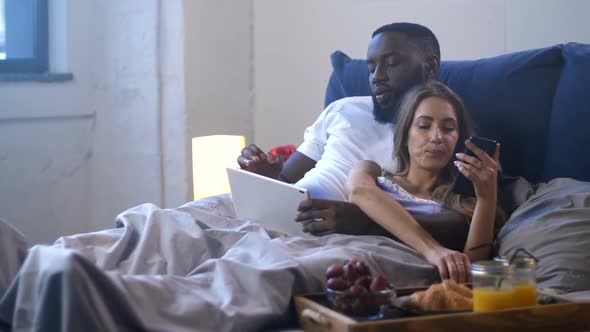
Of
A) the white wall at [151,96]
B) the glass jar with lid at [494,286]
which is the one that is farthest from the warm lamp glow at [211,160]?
the glass jar with lid at [494,286]

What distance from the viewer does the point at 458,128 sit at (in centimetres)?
211

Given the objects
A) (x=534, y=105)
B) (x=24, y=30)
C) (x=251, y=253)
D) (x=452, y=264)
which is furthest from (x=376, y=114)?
(x=24, y=30)

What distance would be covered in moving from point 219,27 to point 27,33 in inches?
30.8

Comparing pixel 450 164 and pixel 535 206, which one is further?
pixel 450 164

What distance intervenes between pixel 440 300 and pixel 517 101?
0.91 metres

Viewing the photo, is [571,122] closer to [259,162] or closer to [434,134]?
[434,134]

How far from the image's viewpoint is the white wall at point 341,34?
2596 millimetres

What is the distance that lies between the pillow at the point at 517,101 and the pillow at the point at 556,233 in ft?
0.58

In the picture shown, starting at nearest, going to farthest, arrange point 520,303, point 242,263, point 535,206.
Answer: point 520,303, point 242,263, point 535,206

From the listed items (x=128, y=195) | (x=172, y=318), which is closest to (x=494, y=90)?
(x=172, y=318)

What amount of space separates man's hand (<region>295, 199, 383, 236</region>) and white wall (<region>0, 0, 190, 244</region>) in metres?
1.36

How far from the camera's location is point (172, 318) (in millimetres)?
1429

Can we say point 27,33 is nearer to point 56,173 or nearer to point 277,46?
point 56,173

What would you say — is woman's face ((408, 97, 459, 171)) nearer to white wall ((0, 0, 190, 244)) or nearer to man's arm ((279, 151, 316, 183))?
man's arm ((279, 151, 316, 183))
